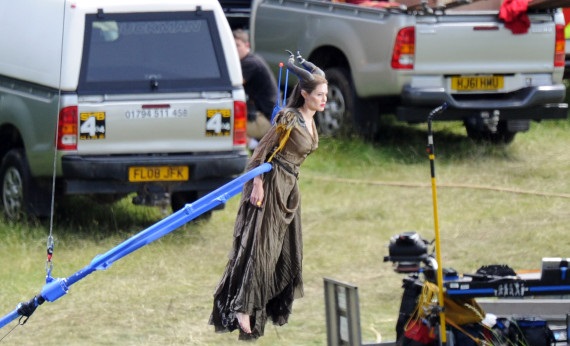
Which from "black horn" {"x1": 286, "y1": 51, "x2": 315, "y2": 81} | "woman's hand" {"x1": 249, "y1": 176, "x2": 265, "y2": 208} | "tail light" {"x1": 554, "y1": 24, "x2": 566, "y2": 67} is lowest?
"woman's hand" {"x1": 249, "y1": 176, "x2": 265, "y2": 208}

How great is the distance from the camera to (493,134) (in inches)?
634

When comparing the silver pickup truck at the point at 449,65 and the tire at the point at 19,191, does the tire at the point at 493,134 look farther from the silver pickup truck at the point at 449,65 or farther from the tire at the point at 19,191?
the tire at the point at 19,191

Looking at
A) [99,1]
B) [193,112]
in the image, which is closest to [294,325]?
[193,112]

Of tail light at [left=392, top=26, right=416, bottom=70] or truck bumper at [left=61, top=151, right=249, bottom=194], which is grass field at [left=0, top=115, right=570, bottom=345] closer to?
truck bumper at [left=61, top=151, right=249, bottom=194]

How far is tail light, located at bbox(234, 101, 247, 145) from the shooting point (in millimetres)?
12266

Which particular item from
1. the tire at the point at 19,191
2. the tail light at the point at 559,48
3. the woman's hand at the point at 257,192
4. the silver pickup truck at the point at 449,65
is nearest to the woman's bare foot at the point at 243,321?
the woman's hand at the point at 257,192

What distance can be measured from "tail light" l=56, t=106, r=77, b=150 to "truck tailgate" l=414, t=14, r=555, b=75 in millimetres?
4420

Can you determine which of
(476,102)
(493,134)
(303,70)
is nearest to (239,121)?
(476,102)

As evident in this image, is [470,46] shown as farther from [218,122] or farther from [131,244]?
[131,244]

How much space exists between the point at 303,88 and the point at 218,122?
17.3 ft

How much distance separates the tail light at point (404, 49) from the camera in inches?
589

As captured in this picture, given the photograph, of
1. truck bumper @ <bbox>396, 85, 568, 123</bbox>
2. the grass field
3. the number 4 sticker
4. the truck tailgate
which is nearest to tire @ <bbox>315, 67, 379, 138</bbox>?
the grass field

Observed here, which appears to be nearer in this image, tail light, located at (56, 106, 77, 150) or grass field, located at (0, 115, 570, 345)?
grass field, located at (0, 115, 570, 345)

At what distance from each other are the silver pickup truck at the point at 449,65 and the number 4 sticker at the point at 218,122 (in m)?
3.12
